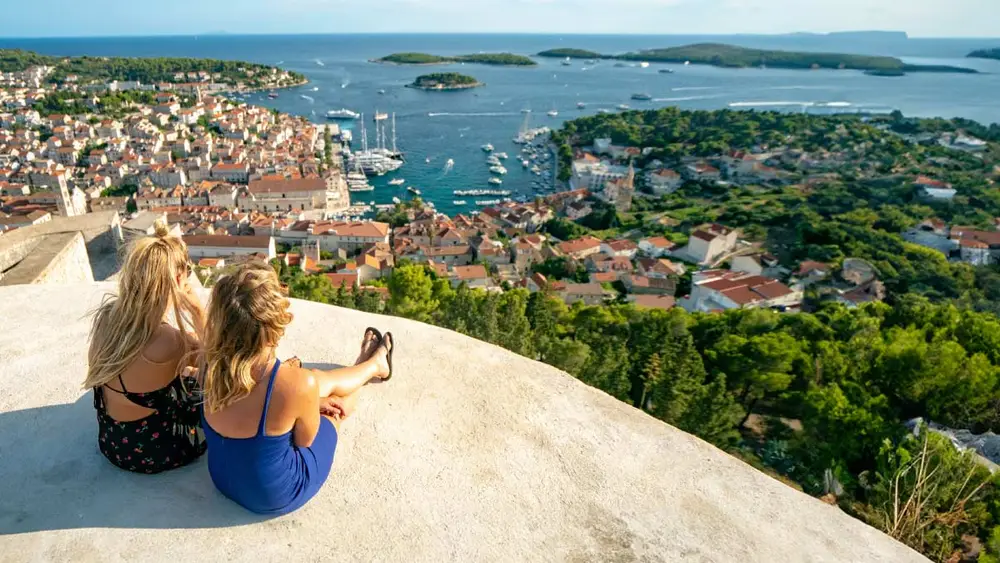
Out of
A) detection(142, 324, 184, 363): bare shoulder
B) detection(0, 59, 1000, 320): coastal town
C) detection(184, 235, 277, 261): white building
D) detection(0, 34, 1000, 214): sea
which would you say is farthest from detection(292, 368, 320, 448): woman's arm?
detection(0, 34, 1000, 214): sea

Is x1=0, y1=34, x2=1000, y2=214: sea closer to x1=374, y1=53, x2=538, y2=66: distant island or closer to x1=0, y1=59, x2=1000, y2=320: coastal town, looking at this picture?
x1=374, y1=53, x2=538, y2=66: distant island

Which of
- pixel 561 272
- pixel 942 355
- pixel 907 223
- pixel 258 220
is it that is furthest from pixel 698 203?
pixel 942 355

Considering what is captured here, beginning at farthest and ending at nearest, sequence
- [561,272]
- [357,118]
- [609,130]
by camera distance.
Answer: [357,118] < [609,130] < [561,272]

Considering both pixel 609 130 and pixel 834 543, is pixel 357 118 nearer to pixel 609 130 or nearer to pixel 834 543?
pixel 609 130

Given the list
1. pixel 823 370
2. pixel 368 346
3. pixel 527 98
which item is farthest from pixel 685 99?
pixel 368 346

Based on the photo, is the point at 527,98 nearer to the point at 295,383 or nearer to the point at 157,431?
the point at 157,431

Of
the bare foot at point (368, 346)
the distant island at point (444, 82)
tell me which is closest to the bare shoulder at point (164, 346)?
the bare foot at point (368, 346)
